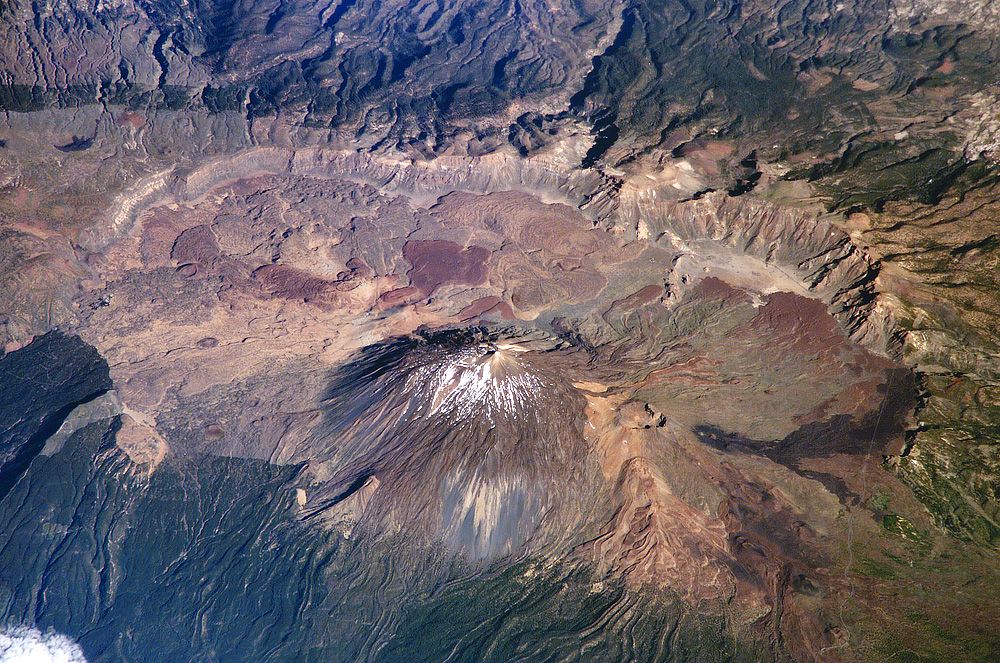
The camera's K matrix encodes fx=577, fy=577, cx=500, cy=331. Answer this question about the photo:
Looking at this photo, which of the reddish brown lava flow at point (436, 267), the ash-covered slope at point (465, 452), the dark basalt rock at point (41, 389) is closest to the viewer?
the ash-covered slope at point (465, 452)

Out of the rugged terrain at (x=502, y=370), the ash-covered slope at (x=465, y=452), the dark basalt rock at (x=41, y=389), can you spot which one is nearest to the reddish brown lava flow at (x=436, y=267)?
the rugged terrain at (x=502, y=370)

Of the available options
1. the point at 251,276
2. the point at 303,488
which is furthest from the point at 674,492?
the point at 251,276

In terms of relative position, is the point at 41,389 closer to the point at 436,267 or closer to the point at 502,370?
the point at 436,267

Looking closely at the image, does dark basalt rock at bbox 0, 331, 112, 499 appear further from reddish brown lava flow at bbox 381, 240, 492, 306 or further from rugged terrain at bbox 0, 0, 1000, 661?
reddish brown lava flow at bbox 381, 240, 492, 306

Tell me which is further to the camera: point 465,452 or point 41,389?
point 41,389

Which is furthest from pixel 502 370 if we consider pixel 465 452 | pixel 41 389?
pixel 41 389

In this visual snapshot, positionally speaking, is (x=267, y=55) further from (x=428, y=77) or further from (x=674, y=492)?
(x=674, y=492)

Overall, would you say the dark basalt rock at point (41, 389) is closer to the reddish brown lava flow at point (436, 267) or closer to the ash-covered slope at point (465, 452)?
the ash-covered slope at point (465, 452)

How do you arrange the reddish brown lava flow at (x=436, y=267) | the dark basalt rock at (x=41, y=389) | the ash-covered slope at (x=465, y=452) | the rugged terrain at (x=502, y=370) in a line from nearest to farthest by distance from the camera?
the rugged terrain at (x=502, y=370) < the ash-covered slope at (x=465, y=452) < the dark basalt rock at (x=41, y=389) < the reddish brown lava flow at (x=436, y=267)
